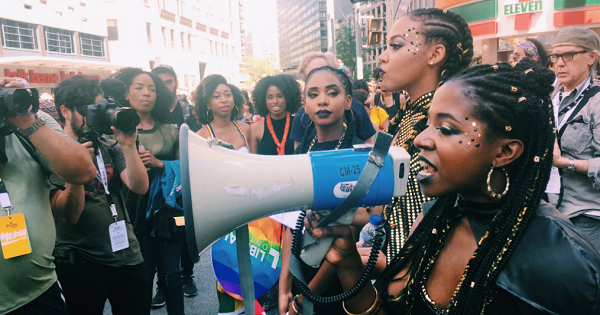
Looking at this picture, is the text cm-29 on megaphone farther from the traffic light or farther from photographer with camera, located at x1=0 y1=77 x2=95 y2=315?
the traffic light

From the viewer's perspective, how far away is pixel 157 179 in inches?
128

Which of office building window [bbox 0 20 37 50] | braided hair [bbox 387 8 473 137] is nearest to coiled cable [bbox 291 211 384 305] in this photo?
braided hair [bbox 387 8 473 137]

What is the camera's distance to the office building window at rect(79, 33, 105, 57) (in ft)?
85.9

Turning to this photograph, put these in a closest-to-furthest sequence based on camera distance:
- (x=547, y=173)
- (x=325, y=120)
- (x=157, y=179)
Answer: (x=547, y=173), (x=325, y=120), (x=157, y=179)

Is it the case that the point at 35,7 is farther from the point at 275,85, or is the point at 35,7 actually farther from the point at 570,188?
the point at 570,188

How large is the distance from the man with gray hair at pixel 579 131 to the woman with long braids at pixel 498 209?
211 cm

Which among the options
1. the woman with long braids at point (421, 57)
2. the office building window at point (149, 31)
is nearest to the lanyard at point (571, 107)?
the woman with long braids at point (421, 57)

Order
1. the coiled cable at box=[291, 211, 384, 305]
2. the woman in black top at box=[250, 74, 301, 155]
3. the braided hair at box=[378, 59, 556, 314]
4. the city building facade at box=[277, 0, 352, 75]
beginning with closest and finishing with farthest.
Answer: the braided hair at box=[378, 59, 556, 314], the coiled cable at box=[291, 211, 384, 305], the woman in black top at box=[250, 74, 301, 155], the city building facade at box=[277, 0, 352, 75]

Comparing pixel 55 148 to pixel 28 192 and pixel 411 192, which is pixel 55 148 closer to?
pixel 28 192

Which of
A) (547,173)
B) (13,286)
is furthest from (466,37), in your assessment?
(13,286)

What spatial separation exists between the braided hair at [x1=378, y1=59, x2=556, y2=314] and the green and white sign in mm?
14775

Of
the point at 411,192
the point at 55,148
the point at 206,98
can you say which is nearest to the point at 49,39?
the point at 206,98

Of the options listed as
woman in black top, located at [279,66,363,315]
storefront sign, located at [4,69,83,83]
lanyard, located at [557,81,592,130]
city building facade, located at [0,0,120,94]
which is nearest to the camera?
woman in black top, located at [279,66,363,315]

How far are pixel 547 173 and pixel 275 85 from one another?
3520 millimetres
